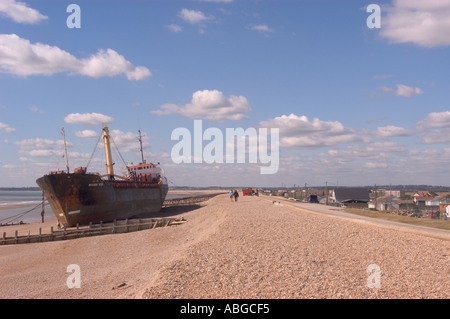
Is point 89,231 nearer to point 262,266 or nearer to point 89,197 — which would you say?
point 89,197

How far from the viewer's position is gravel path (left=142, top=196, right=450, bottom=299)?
Answer: 9180 millimetres

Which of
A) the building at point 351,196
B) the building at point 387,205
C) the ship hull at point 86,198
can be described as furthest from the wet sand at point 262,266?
the building at point 351,196

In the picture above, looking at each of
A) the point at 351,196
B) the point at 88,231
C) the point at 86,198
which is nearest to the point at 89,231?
the point at 88,231

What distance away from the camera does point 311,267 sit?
36.2 feet

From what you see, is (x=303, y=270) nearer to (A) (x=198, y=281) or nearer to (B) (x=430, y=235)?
(A) (x=198, y=281)

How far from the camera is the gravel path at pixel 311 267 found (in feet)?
30.1

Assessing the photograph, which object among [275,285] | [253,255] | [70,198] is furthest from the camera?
[70,198]

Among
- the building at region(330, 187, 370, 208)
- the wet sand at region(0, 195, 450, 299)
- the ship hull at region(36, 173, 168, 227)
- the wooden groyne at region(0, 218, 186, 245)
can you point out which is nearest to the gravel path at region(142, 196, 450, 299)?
the wet sand at region(0, 195, 450, 299)

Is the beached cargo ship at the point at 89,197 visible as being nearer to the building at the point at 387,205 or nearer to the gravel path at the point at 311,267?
the gravel path at the point at 311,267

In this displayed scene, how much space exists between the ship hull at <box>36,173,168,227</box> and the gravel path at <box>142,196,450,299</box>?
72.3 feet

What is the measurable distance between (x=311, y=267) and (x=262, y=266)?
1329 millimetres
